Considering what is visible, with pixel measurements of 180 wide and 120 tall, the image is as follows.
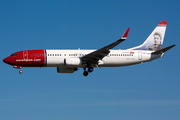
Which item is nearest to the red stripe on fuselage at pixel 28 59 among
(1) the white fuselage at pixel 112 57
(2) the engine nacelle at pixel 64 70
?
(1) the white fuselage at pixel 112 57

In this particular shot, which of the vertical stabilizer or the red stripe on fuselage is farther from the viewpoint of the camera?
the vertical stabilizer

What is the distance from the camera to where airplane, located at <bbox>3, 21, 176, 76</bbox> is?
52.5 meters

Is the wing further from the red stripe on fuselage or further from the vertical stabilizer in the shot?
the vertical stabilizer

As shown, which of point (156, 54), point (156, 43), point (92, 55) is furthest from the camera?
point (156, 43)

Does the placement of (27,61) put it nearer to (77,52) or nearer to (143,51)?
(77,52)

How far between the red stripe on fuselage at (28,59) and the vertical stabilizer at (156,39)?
54.0 feet

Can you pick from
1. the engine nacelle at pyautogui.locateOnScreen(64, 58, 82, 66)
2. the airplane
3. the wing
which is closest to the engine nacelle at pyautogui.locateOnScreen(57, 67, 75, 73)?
the airplane

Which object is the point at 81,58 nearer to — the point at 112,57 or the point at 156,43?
the point at 112,57

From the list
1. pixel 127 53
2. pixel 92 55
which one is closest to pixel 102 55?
pixel 92 55

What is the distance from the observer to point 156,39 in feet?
197

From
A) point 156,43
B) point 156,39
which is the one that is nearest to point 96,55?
point 156,43

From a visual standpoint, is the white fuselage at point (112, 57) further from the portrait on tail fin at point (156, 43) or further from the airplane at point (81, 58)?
the portrait on tail fin at point (156, 43)

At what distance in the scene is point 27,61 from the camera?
52.4 meters

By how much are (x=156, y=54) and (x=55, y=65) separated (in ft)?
53.9
